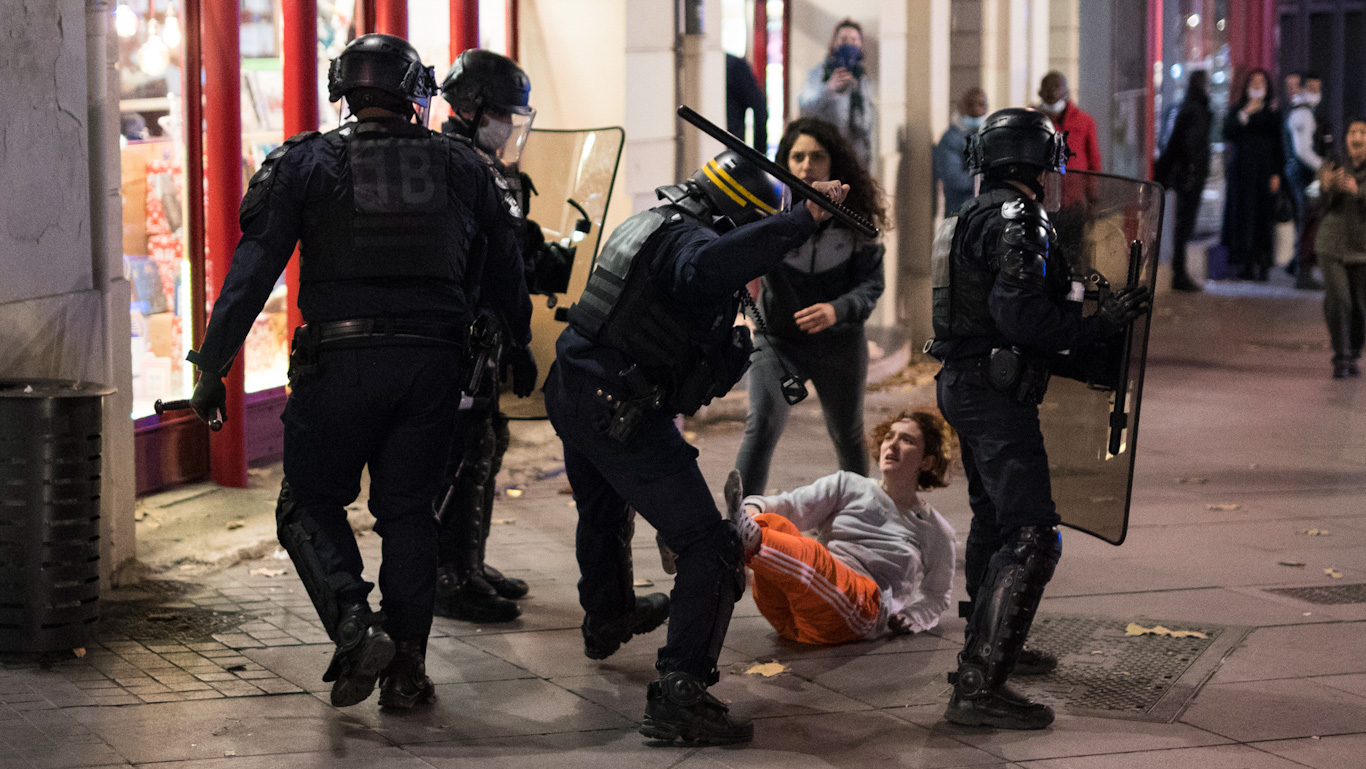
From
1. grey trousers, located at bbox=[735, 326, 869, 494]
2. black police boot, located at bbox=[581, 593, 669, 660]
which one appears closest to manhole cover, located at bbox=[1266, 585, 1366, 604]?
grey trousers, located at bbox=[735, 326, 869, 494]

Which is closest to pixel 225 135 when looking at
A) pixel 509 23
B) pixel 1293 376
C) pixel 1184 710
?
pixel 509 23

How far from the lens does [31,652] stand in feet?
16.8

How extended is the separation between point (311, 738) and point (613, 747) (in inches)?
32.1

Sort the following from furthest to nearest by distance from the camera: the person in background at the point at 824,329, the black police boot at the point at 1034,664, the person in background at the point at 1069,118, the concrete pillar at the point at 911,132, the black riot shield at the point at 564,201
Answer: the person in background at the point at 1069,118
the concrete pillar at the point at 911,132
the black riot shield at the point at 564,201
the person in background at the point at 824,329
the black police boot at the point at 1034,664

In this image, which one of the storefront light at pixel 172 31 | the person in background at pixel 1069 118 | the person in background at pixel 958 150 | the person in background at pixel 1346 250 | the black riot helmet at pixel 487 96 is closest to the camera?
the black riot helmet at pixel 487 96

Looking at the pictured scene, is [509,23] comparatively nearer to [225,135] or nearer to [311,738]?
[225,135]

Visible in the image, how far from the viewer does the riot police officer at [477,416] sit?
5762 millimetres

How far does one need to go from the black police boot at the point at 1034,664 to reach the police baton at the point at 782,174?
60.7 inches

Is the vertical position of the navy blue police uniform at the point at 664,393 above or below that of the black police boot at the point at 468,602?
above

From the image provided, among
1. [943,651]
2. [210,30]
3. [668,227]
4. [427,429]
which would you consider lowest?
[943,651]

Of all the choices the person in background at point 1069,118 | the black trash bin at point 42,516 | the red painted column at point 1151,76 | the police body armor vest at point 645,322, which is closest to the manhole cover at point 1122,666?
the police body armor vest at point 645,322

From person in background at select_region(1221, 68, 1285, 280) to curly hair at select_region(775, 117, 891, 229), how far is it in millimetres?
12633

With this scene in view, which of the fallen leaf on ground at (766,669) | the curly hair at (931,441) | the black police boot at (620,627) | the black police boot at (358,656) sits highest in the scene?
the curly hair at (931,441)

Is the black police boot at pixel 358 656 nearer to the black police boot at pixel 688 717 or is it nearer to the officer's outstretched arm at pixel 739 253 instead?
the black police boot at pixel 688 717
